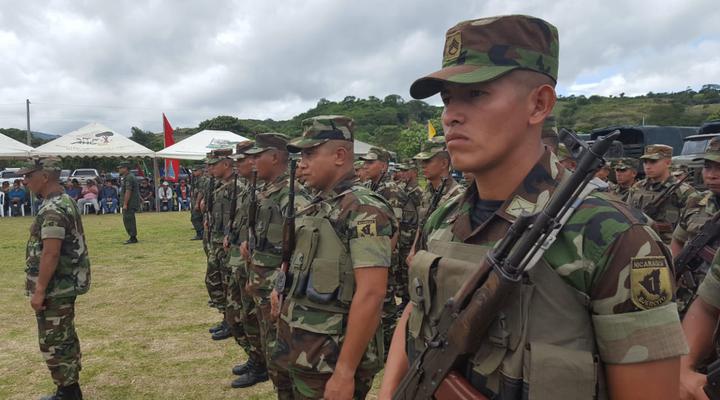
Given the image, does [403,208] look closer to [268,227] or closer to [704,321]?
[268,227]

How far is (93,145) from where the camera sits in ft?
69.6

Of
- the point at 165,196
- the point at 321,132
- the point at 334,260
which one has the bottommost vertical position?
the point at 165,196

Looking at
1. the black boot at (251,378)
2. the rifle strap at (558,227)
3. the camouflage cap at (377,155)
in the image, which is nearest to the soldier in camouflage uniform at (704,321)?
the rifle strap at (558,227)

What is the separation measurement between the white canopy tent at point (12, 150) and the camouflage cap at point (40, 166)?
1819cm

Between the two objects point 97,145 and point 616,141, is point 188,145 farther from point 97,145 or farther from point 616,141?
point 616,141

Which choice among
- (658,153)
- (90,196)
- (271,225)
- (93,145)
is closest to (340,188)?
(271,225)

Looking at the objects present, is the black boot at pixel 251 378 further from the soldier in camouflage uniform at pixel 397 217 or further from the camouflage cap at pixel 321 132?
the camouflage cap at pixel 321 132

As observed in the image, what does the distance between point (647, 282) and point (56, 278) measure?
4.72 m

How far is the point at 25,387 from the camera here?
4.75 m

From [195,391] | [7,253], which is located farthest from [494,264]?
[7,253]

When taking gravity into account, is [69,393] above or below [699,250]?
below

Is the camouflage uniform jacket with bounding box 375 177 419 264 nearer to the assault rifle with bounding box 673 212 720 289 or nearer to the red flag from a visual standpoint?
the assault rifle with bounding box 673 212 720 289

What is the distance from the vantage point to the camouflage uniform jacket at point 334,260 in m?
2.60

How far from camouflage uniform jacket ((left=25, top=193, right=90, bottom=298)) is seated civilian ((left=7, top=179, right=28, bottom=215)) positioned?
871 inches
